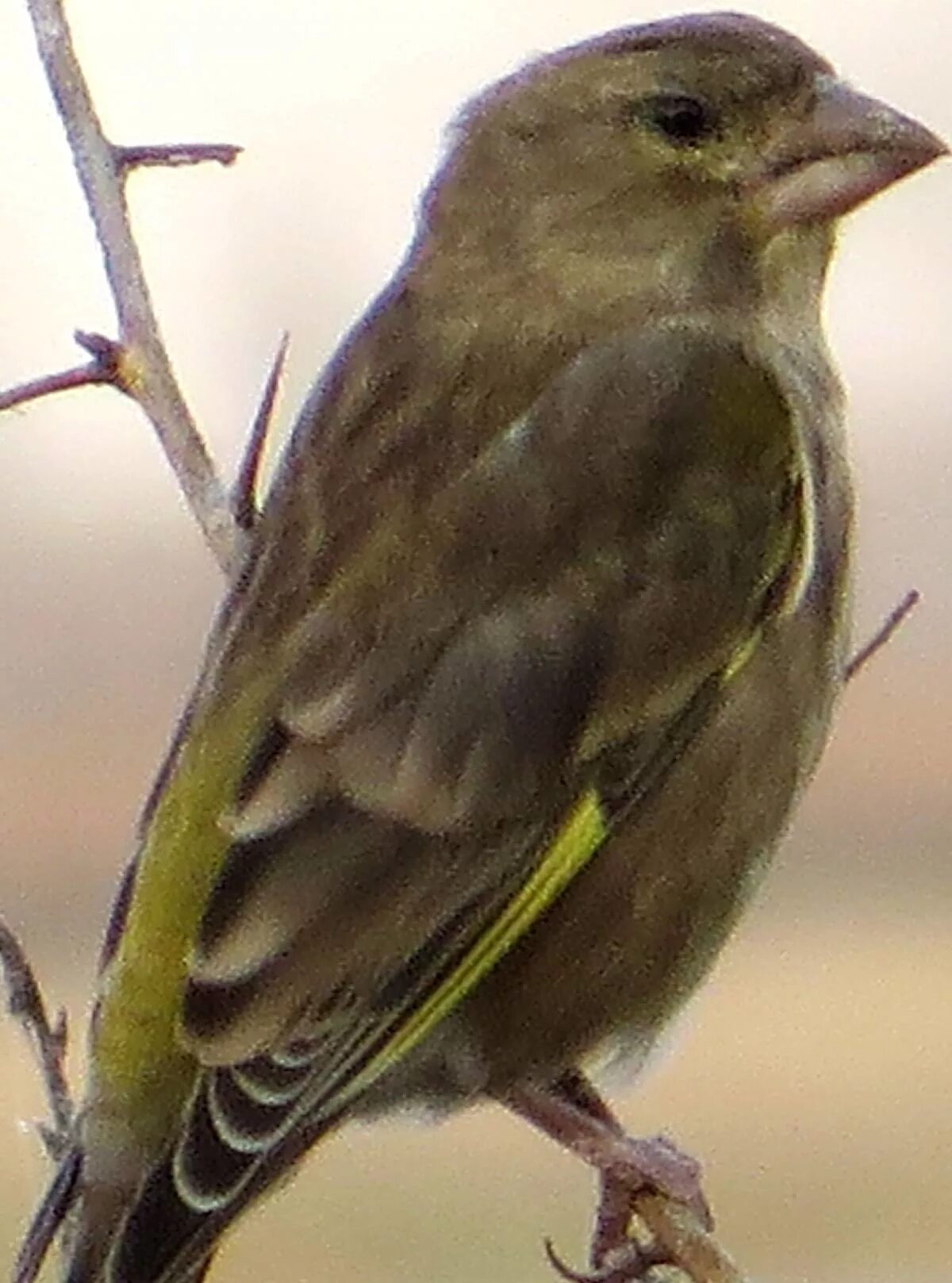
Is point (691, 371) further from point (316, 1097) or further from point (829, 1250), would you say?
point (829, 1250)

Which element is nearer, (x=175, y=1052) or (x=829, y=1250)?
(x=175, y=1052)

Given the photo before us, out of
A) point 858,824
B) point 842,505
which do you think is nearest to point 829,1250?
point 858,824

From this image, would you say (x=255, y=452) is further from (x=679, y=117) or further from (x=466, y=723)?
(x=679, y=117)

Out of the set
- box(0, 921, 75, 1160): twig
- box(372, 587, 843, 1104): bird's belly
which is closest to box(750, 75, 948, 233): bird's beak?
box(372, 587, 843, 1104): bird's belly

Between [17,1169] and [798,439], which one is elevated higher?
[798,439]

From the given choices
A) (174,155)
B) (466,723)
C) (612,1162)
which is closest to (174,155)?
(174,155)

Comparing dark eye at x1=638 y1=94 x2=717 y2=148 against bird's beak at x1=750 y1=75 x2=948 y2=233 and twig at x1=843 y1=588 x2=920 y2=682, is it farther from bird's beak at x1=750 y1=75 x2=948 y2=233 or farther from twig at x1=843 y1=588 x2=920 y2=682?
twig at x1=843 y1=588 x2=920 y2=682

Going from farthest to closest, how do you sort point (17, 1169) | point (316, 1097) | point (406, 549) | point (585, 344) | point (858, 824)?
point (858, 824) → point (17, 1169) → point (585, 344) → point (406, 549) → point (316, 1097)
